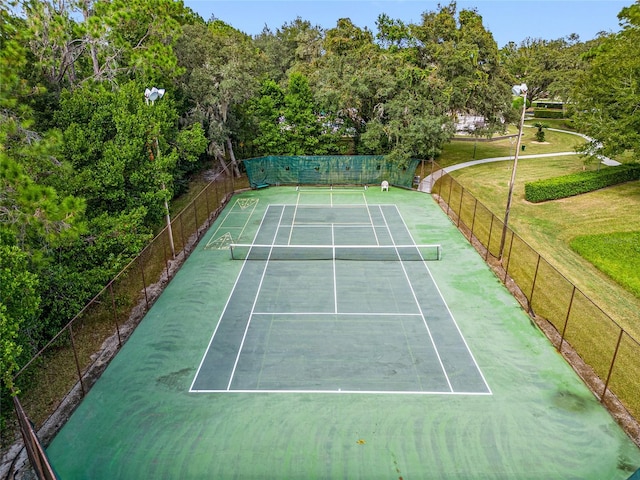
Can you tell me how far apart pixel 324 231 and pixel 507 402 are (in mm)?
11992

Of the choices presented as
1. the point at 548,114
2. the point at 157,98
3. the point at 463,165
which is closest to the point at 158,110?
the point at 157,98

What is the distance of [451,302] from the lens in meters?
14.6

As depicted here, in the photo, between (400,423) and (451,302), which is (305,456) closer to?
(400,423)

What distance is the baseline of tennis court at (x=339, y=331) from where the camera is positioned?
1109cm

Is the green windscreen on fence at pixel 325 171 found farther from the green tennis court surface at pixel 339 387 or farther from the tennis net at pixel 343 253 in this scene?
the green tennis court surface at pixel 339 387

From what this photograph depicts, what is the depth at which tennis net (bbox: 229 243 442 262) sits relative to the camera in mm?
17812

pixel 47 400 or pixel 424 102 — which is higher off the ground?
pixel 424 102

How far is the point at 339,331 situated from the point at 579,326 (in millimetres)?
7257

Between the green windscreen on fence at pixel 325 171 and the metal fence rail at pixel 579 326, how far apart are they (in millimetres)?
9660

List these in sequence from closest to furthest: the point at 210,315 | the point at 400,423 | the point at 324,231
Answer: the point at 400,423 → the point at 210,315 → the point at 324,231

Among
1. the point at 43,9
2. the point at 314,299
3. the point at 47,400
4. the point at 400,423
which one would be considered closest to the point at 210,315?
the point at 314,299

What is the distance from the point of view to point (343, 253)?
18.3 m

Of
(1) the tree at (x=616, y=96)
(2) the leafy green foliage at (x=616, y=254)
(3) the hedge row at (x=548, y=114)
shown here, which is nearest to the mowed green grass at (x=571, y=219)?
(2) the leafy green foliage at (x=616, y=254)

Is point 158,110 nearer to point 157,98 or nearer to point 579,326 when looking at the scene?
point 157,98
